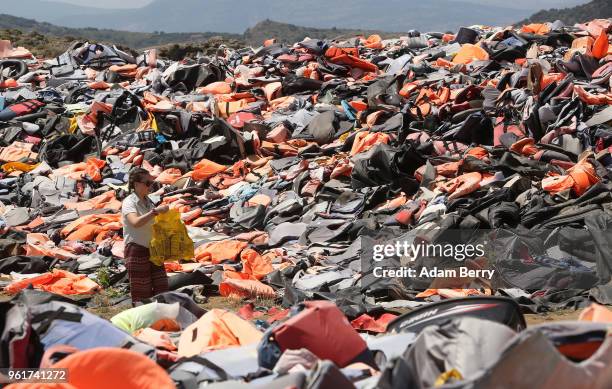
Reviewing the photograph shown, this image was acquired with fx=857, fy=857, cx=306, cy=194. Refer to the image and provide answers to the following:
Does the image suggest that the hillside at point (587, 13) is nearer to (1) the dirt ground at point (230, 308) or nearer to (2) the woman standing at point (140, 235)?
(1) the dirt ground at point (230, 308)

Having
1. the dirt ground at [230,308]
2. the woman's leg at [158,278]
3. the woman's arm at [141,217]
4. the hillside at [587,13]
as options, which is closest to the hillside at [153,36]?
the hillside at [587,13]

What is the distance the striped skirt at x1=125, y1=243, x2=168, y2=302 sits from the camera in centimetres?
698

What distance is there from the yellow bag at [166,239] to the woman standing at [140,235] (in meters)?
0.06

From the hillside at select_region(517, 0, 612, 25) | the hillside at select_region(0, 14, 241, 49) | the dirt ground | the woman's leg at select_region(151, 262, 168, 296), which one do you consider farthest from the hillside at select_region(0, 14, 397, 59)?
the woman's leg at select_region(151, 262, 168, 296)

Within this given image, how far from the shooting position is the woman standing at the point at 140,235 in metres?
6.77

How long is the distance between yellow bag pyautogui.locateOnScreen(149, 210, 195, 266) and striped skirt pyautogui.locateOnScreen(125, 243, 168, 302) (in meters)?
0.08

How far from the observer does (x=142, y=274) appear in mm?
7047

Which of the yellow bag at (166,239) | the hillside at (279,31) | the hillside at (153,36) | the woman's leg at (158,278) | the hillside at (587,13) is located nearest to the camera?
the yellow bag at (166,239)

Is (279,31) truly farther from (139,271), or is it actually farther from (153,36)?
(139,271)

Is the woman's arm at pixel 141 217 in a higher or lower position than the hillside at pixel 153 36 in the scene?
higher

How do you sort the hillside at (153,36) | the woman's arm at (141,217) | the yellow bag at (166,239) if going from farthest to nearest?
the hillside at (153,36) → the yellow bag at (166,239) → the woman's arm at (141,217)

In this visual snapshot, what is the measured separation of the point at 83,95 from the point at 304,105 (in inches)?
201

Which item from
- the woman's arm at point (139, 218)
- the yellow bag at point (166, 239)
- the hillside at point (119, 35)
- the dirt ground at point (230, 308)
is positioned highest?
the woman's arm at point (139, 218)

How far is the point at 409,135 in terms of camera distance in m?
12.0
